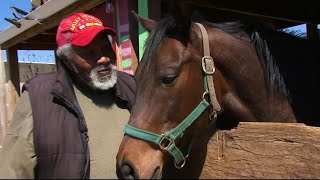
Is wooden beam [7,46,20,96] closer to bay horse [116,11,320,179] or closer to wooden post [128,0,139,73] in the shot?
wooden post [128,0,139,73]

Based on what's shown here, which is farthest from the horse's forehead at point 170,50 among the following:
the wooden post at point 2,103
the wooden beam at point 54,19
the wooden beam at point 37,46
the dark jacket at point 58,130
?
the wooden beam at point 37,46

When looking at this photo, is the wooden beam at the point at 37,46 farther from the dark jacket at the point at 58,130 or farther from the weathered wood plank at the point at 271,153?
the weathered wood plank at the point at 271,153

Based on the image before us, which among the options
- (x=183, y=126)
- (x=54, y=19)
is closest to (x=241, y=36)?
(x=183, y=126)

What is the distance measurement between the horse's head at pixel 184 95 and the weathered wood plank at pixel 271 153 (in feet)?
0.60

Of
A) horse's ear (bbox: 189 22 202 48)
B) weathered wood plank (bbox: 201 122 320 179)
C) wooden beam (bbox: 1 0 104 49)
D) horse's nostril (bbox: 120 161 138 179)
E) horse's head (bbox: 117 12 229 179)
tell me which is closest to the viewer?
weathered wood plank (bbox: 201 122 320 179)

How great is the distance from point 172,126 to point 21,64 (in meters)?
9.47

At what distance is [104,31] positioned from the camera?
1.92 meters

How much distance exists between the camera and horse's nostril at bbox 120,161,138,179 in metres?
1.67

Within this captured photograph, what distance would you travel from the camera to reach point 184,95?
6.68 ft

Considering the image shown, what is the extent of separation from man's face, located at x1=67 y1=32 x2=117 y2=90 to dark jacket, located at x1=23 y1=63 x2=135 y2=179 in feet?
0.37

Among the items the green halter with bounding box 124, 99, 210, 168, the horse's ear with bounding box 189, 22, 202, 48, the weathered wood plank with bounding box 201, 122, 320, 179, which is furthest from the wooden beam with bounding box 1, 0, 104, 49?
the weathered wood plank with bounding box 201, 122, 320, 179

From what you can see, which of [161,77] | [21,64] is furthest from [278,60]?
[21,64]

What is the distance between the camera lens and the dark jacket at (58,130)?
153 cm

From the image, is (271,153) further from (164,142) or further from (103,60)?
(103,60)
